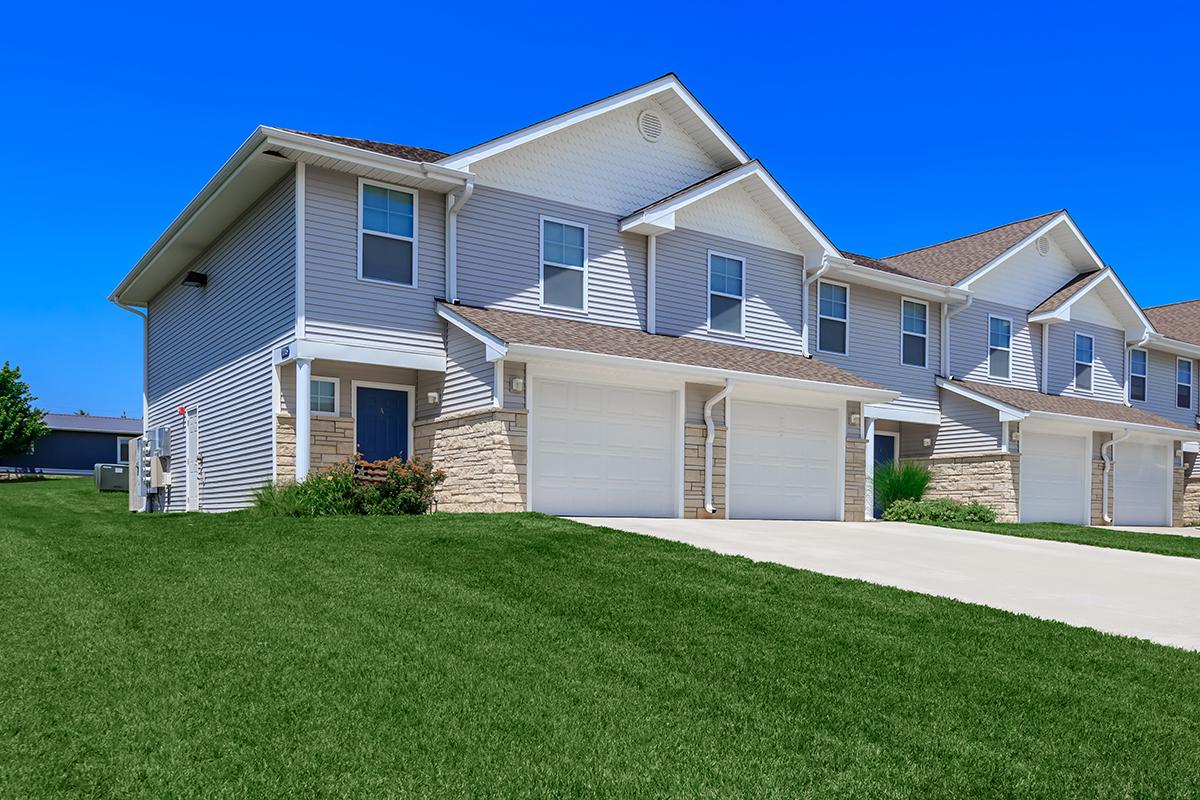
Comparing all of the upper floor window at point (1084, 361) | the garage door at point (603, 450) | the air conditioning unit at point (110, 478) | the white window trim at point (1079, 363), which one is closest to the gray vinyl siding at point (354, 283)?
the garage door at point (603, 450)

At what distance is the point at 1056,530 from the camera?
18984 mm

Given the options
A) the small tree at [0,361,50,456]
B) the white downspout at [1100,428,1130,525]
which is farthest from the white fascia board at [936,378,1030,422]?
the small tree at [0,361,50,456]

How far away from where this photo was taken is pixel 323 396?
15.4 meters

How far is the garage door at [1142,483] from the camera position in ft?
84.2

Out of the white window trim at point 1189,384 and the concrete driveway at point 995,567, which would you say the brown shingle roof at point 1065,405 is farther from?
the concrete driveway at point 995,567

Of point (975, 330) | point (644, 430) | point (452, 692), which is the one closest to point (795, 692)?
point (452, 692)

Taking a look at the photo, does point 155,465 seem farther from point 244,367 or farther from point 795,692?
point 795,692

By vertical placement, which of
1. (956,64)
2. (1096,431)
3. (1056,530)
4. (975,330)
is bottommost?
(1056,530)

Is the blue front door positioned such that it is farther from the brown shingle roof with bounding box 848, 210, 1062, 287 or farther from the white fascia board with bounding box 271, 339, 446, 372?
the brown shingle roof with bounding box 848, 210, 1062, 287

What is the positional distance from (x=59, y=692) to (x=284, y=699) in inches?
53.9

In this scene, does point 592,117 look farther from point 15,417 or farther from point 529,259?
point 15,417

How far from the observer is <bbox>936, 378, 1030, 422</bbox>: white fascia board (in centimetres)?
2159

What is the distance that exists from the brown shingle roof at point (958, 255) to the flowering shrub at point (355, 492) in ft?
40.6

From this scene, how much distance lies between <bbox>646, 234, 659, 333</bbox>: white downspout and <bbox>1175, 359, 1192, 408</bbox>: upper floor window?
20.3 meters
